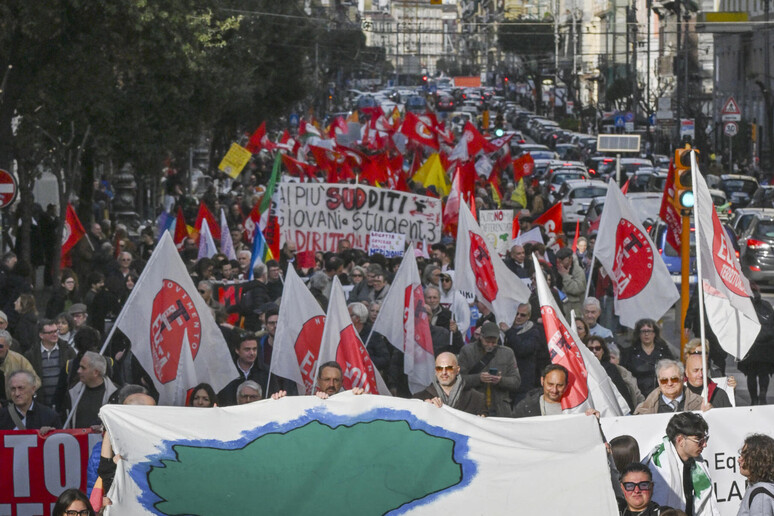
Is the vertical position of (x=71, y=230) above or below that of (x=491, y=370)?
above

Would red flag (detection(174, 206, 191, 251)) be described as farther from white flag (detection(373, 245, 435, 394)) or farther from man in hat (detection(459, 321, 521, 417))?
man in hat (detection(459, 321, 521, 417))

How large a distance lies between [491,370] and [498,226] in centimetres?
981

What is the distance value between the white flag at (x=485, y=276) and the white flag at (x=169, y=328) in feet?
12.1

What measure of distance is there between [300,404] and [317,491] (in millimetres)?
482

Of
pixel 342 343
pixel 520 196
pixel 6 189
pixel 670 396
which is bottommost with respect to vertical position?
pixel 520 196

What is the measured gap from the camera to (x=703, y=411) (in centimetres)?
807

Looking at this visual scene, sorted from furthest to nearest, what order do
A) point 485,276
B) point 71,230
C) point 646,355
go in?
1. point 71,230
2. point 485,276
3. point 646,355

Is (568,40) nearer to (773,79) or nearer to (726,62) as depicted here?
(726,62)

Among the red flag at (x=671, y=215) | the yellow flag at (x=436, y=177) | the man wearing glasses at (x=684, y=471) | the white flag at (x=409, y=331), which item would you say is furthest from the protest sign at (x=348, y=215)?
the man wearing glasses at (x=684, y=471)

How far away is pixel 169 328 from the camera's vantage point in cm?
980

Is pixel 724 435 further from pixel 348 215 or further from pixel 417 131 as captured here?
pixel 417 131

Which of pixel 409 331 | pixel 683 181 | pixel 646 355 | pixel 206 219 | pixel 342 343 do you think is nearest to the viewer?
pixel 342 343

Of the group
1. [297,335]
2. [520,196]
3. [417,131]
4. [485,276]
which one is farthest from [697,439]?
[417,131]

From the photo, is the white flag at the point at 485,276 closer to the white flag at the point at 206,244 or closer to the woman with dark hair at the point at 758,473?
the white flag at the point at 206,244
